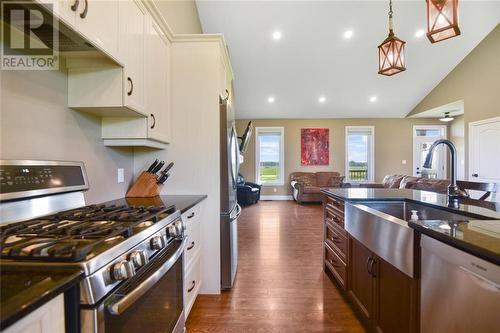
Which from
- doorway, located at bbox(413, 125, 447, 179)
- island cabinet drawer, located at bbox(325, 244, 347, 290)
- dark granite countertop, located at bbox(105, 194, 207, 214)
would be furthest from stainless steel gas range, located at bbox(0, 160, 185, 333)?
doorway, located at bbox(413, 125, 447, 179)

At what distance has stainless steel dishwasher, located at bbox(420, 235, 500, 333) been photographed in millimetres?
780

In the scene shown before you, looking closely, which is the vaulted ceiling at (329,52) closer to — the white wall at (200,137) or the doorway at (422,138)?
the doorway at (422,138)

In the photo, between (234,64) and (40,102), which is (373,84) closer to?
(234,64)

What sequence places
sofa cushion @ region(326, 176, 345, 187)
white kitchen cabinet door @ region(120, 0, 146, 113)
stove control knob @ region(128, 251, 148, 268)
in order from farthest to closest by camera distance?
sofa cushion @ region(326, 176, 345, 187) → white kitchen cabinet door @ region(120, 0, 146, 113) → stove control knob @ region(128, 251, 148, 268)

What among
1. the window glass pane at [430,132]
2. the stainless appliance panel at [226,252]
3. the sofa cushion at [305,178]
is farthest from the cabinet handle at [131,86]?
the window glass pane at [430,132]

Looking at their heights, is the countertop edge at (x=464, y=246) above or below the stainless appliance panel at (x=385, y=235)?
above

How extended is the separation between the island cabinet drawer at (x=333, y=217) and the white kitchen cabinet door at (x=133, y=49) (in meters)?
1.85

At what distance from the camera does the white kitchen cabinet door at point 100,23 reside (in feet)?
3.76

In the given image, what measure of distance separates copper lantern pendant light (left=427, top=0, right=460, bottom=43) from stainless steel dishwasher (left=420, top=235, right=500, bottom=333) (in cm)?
175

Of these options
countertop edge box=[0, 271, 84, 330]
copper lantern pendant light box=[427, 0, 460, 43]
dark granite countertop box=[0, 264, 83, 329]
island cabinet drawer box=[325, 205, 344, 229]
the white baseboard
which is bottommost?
the white baseboard

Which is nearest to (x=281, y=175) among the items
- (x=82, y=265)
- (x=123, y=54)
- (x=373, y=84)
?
(x=373, y=84)

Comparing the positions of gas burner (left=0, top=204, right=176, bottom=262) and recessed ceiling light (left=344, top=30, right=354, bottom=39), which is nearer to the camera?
gas burner (left=0, top=204, right=176, bottom=262)

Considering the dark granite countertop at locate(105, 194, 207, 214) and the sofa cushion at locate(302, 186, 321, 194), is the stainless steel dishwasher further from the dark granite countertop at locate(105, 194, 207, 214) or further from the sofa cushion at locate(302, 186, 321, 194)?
the sofa cushion at locate(302, 186, 321, 194)

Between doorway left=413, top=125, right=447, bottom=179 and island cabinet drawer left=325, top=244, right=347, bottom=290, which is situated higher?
doorway left=413, top=125, right=447, bottom=179
